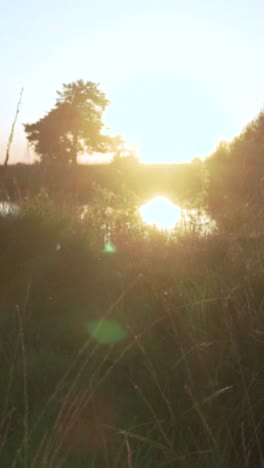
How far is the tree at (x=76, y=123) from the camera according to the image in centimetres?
4956

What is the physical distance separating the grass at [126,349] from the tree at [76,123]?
39.6m

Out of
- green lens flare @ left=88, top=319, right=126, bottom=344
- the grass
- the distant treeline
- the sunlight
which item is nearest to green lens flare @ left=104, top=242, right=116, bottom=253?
the grass

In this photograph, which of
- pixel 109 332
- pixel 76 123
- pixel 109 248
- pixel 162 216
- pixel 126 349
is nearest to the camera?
pixel 126 349

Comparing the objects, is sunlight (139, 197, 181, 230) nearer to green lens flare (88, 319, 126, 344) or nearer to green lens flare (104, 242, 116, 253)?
green lens flare (104, 242, 116, 253)

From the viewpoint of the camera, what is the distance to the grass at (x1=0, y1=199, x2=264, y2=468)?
245 cm

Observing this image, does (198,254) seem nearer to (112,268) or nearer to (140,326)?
(112,268)

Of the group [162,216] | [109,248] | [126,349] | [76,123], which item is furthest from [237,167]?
[76,123]

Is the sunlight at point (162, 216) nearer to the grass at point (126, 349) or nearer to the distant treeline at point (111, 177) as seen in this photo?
the grass at point (126, 349)

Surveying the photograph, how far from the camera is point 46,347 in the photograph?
13.3 ft

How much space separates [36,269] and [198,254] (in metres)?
2.16

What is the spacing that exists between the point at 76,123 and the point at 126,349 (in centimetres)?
5139

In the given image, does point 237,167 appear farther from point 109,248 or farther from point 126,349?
point 126,349

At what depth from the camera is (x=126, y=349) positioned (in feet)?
7.14

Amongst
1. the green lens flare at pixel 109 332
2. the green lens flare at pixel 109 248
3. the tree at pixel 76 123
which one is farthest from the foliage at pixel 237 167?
the tree at pixel 76 123
